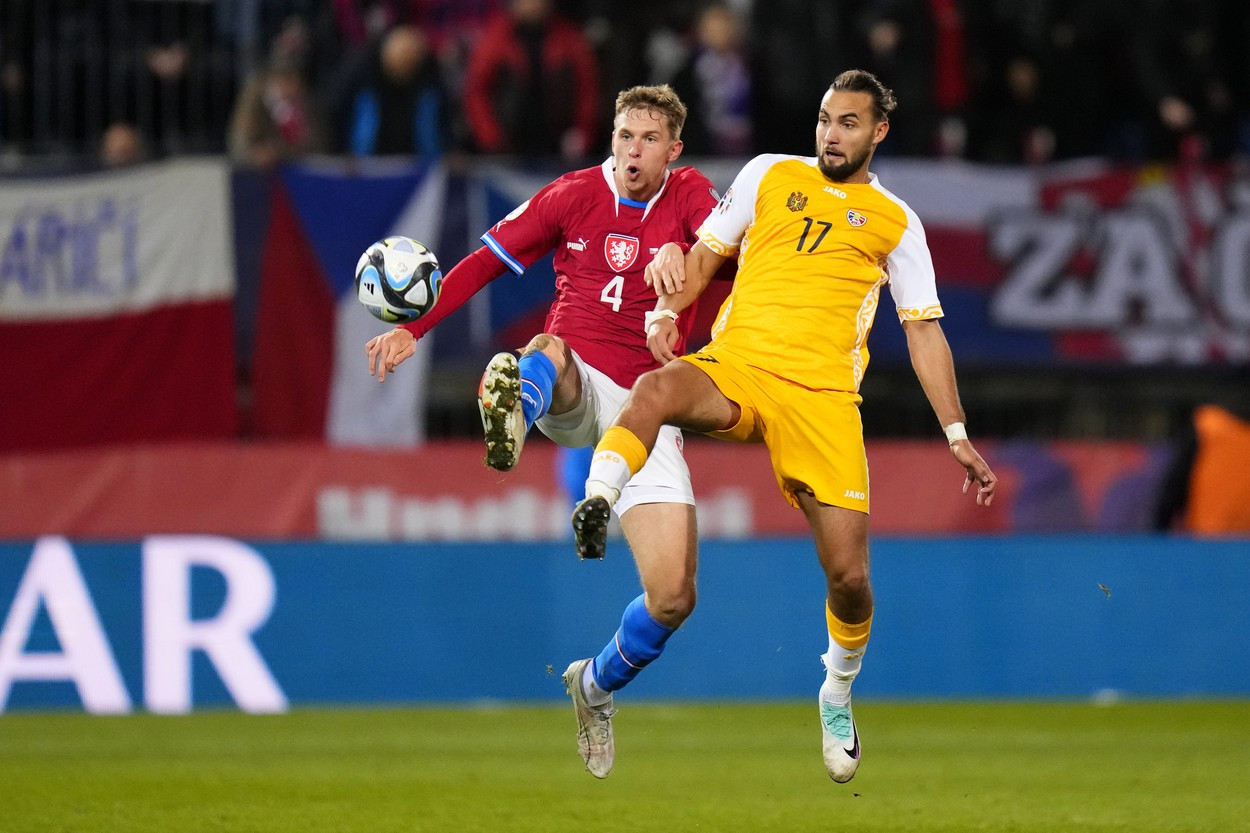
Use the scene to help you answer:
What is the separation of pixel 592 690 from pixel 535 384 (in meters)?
1.38

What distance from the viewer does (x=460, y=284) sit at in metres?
7.80

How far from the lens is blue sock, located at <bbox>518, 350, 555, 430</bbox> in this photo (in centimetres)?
725

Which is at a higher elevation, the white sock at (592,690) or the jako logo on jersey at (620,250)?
the jako logo on jersey at (620,250)

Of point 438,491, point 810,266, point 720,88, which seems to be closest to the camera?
point 810,266

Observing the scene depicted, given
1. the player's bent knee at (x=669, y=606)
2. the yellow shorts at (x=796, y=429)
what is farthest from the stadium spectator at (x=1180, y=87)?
the player's bent knee at (x=669, y=606)

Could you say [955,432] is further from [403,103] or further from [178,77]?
[178,77]

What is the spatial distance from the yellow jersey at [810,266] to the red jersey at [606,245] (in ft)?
1.27

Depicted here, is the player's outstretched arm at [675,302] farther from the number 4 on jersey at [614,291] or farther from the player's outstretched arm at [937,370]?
the player's outstretched arm at [937,370]

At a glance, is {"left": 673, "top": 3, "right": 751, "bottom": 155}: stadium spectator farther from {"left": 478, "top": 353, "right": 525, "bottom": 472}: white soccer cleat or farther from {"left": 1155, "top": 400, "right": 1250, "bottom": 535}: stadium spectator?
{"left": 478, "top": 353, "right": 525, "bottom": 472}: white soccer cleat

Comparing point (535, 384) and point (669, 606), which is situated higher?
point (535, 384)

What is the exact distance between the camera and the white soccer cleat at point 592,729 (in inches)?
311

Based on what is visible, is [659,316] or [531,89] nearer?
[659,316]

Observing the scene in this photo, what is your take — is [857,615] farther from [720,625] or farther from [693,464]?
[693,464]

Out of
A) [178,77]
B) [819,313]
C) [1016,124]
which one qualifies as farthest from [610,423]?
[1016,124]
